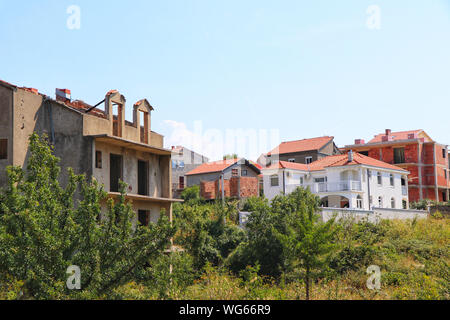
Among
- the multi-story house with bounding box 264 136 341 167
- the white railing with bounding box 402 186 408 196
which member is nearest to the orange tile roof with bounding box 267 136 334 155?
the multi-story house with bounding box 264 136 341 167

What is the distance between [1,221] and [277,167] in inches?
1468

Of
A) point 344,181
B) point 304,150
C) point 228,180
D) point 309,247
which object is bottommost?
point 309,247

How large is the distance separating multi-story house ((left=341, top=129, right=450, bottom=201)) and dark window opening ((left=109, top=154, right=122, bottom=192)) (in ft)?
150

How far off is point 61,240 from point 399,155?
2264 inches

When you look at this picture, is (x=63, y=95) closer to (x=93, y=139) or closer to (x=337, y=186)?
(x=93, y=139)

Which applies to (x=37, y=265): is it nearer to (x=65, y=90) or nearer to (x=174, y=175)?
(x=65, y=90)

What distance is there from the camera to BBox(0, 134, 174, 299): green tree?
43.9 ft

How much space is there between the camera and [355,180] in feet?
157

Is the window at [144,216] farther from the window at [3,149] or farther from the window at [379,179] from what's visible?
the window at [379,179]

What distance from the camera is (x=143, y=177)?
2772 centimetres

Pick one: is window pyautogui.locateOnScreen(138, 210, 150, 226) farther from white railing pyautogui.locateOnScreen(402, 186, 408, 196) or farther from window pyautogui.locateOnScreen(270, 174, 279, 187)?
white railing pyautogui.locateOnScreen(402, 186, 408, 196)

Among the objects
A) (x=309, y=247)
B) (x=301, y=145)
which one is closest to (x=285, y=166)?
(x=301, y=145)

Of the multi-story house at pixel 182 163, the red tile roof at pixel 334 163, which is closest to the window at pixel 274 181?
the red tile roof at pixel 334 163
